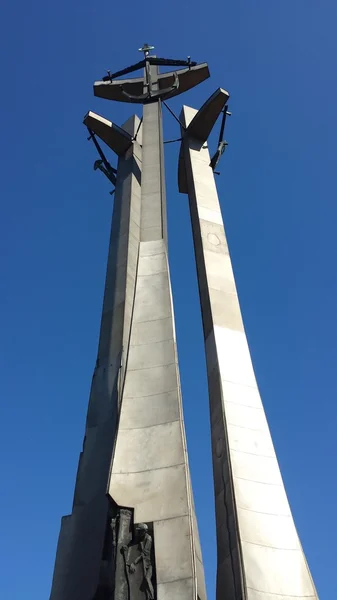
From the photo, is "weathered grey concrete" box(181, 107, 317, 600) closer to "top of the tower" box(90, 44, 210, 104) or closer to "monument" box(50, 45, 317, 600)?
"monument" box(50, 45, 317, 600)

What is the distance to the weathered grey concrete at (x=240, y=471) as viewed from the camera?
9.67m

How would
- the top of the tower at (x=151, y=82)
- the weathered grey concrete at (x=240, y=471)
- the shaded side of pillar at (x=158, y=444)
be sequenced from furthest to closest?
the top of the tower at (x=151, y=82) < the weathered grey concrete at (x=240, y=471) < the shaded side of pillar at (x=158, y=444)

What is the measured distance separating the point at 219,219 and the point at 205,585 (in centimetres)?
977

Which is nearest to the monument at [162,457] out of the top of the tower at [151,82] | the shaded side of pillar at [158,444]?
the shaded side of pillar at [158,444]

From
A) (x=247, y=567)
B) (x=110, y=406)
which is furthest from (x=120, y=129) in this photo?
(x=247, y=567)

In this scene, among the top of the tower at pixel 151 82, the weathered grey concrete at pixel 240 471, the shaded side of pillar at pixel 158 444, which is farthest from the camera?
the top of the tower at pixel 151 82

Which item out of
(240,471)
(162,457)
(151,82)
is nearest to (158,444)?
(162,457)

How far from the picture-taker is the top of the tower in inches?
806

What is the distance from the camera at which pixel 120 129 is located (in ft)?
66.3

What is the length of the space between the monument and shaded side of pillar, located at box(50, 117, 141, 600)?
3 cm

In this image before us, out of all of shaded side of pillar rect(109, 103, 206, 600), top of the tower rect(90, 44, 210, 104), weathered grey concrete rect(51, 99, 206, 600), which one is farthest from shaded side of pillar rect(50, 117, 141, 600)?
top of the tower rect(90, 44, 210, 104)

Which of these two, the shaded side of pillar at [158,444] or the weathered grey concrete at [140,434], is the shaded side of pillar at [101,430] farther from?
the shaded side of pillar at [158,444]

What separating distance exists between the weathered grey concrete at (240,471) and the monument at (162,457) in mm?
21

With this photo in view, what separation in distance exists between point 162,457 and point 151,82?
48.4 ft
